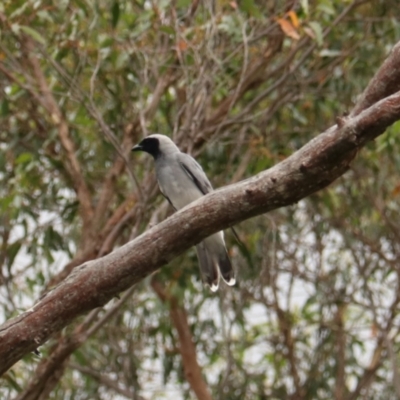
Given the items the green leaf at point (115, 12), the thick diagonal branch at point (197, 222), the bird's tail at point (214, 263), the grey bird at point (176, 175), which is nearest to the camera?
the thick diagonal branch at point (197, 222)

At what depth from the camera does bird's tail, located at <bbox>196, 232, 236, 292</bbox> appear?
4398 millimetres

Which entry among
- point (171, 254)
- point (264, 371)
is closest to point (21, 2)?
point (171, 254)

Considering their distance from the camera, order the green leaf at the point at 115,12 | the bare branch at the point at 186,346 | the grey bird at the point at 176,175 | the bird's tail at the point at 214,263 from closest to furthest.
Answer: the bird's tail at the point at 214,263, the grey bird at the point at 176,175, the green leaf at the point at 115,12, the bare branch at the point at 186,346

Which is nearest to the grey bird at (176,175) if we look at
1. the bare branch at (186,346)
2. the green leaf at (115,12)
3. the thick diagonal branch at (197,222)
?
the green leaf at (115,12)

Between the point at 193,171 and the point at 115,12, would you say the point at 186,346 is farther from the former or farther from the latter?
the point at 115,12

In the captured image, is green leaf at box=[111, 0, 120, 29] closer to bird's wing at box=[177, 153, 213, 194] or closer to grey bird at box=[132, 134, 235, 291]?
grey bird at box=[132, 134, 235, 291]

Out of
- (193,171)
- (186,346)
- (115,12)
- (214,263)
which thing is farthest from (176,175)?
(186,346)

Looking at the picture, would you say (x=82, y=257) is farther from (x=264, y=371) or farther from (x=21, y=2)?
(x=264, y=371)

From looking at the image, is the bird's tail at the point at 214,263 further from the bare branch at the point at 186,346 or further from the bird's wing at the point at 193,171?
the bare branch at the point at 186,346

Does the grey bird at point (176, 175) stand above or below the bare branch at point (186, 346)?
above

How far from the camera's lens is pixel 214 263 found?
4.46m

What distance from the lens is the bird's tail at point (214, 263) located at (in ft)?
14.4

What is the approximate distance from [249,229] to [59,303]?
3720 mm

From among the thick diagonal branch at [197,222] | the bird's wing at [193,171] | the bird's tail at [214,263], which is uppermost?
the bird's wing at [193,171]
